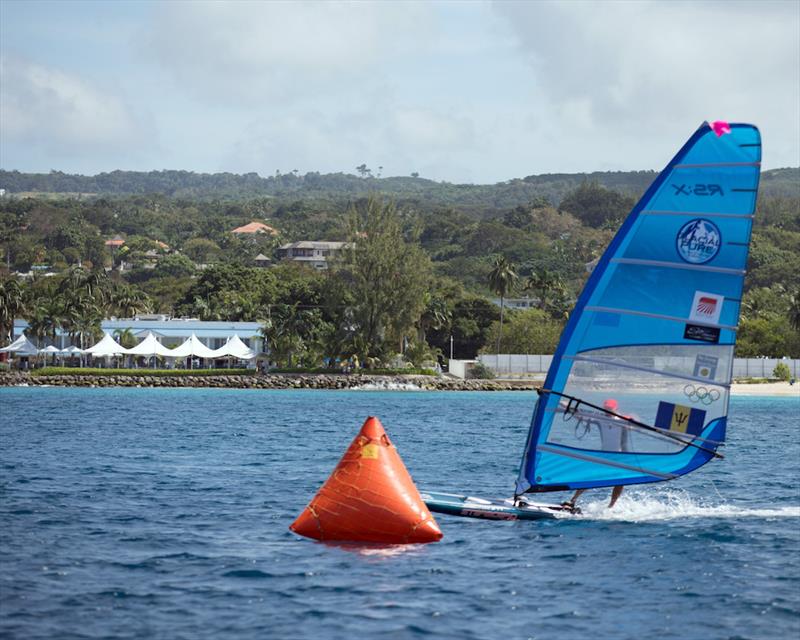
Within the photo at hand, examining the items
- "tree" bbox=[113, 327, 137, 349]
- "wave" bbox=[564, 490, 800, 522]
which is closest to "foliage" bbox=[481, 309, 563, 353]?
"tree" bbox=[113, 327, 137, 349]

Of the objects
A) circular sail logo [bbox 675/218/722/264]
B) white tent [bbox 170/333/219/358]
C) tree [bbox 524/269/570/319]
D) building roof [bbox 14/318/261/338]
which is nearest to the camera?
circular sail logo [bbox 675/218/722/264]

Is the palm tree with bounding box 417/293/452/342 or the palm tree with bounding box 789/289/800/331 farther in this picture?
the palm tree with bounding box 417/293/452/342

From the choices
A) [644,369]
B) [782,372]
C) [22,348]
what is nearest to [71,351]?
[22,348]

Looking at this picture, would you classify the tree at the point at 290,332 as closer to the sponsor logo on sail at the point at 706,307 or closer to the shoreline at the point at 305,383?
the shoreline at the point at 305,383

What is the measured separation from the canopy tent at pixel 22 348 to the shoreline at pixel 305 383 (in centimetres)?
433

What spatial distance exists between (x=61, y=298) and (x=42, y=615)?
93.7 metres

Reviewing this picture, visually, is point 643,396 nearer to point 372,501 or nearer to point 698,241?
point 698,241

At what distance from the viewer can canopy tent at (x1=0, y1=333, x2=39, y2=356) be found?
317 feet

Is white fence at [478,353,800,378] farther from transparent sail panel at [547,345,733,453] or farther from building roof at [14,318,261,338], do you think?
transparent sail panel at [547,345,733,453]

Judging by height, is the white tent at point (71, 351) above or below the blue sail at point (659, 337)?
below

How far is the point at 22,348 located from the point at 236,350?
17552 millimetres

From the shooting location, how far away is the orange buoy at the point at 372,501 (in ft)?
55.9

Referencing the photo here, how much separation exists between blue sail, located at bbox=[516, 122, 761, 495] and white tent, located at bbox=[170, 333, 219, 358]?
75958 mm

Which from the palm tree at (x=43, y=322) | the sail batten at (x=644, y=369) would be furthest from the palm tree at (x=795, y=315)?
the sail batten at (x=644, y=369)
